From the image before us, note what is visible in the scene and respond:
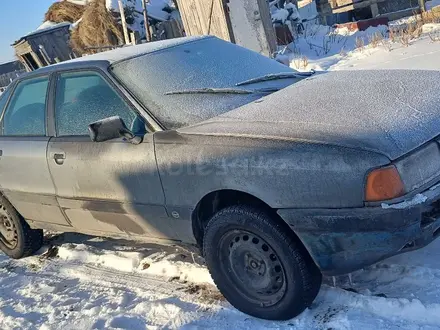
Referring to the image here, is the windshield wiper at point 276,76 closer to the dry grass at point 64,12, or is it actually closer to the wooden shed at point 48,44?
the dry grass at point 64,12

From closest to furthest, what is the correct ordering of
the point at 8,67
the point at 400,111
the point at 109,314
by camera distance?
the point at 400,111 → the point at 109,314 → the point at 8,67

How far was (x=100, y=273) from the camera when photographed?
4117 millimetres

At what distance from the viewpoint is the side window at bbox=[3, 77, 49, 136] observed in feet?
13.6

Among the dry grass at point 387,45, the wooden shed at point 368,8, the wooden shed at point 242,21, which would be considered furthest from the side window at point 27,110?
the wooden shed at point 368,8

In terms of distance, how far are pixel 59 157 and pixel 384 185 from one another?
243cm

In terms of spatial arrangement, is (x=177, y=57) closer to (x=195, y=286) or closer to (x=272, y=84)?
(x=272, y=84)

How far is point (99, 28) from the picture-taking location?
47.2 ft

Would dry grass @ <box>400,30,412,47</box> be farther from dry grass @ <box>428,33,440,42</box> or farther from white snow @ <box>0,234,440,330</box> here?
white snow @ <box>0,234,440,330</box>

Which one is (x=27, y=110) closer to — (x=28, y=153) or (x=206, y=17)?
(x=28, y=153)

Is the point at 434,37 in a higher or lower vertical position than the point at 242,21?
lower

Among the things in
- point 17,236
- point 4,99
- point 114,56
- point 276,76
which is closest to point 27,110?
point 4,99

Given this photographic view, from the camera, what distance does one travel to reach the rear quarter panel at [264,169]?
8.12 ft

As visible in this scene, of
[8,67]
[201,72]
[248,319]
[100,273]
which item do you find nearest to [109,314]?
[100,273]

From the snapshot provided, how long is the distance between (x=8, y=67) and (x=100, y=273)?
37582 mm
